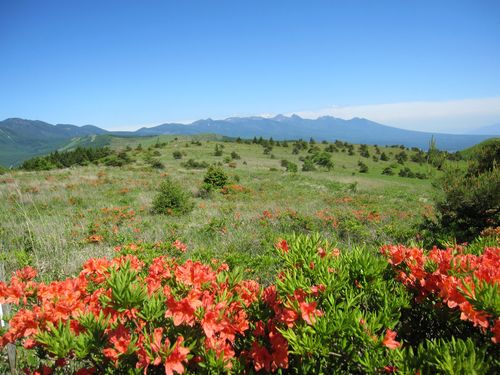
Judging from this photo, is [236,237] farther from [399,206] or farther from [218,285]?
[399,206]

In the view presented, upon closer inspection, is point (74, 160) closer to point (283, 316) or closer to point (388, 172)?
point (388, 172)

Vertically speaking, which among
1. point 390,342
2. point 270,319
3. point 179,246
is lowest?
point 179,246

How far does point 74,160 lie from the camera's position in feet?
135

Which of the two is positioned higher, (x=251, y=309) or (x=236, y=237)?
(x=251, y=309)

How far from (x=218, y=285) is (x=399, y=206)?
638 inches

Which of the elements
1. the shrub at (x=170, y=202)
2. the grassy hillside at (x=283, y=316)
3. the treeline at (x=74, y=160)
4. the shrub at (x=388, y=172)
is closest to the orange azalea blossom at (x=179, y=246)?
the grassy hillside at (x=283, y=316)

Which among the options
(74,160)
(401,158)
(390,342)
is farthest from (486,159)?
(74,160)

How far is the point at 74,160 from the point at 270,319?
46199 millimetres

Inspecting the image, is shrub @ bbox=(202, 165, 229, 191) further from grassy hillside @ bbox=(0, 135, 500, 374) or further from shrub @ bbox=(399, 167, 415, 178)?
shrub @ bbox=(399, 167, 415, 178)

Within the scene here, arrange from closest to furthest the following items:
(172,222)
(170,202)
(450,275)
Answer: (450,275) < (172,222) < (170,202)

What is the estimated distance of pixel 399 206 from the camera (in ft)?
52.6

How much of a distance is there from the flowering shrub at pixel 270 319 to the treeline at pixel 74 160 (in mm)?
36811

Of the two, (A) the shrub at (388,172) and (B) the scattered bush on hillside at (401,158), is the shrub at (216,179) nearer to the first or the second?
(A) the shrub at (388,172)

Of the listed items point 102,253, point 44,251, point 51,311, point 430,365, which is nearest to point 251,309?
point 430,365
